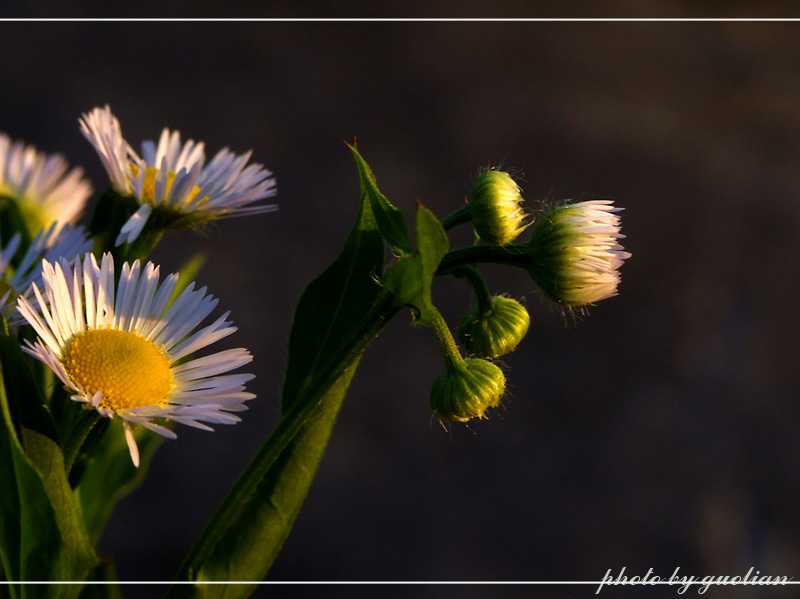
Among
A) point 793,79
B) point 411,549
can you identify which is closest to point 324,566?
point 411,549

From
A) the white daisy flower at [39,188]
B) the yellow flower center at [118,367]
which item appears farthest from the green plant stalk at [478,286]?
the white daisy flower at [39,188]

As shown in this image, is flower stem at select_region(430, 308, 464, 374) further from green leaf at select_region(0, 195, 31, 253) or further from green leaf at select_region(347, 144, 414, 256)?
green leaf at select_region(0, 195, 31, 253)

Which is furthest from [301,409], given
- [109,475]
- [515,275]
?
[515,275]

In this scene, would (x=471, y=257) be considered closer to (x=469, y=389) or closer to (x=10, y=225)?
(x=469, y=389)

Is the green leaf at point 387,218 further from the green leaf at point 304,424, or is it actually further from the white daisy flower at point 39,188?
the white daisy flower at point 39,188

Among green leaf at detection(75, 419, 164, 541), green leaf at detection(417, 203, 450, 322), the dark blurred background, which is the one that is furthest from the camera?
the dark blurred background

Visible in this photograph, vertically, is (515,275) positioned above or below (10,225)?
below

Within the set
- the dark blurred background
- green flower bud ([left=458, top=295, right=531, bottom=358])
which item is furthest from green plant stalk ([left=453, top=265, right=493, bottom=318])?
the dark blurred background

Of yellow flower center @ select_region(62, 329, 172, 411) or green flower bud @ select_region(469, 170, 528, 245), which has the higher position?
green flower bud @ select_region(469, 170, 528, 245)
